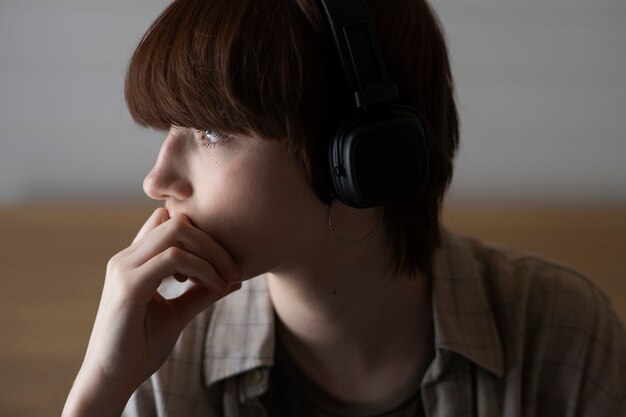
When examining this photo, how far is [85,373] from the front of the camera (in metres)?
0.98

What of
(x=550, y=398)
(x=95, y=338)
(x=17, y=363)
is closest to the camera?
(x=95, y=338)

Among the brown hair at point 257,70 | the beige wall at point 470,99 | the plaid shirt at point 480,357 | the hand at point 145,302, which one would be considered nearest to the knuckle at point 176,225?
the hand at point 145,302

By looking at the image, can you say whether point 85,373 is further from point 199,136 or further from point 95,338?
point 199,136

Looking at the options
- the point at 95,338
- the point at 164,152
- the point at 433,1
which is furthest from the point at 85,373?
the point at 433,1

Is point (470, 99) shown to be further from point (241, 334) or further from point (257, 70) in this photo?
point (257, 70)

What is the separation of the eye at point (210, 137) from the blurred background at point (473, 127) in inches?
30.6

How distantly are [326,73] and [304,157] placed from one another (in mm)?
93

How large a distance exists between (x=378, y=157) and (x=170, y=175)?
0.23 metres

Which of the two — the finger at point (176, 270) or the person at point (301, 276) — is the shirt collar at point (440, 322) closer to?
the person at point (301, 276)

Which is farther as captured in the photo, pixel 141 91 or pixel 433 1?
pixel 433 1

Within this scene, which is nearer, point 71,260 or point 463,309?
point 463,309

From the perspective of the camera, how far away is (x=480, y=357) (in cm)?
108

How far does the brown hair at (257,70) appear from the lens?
2.84 feet

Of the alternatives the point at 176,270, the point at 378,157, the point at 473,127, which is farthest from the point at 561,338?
the point at 473,127
